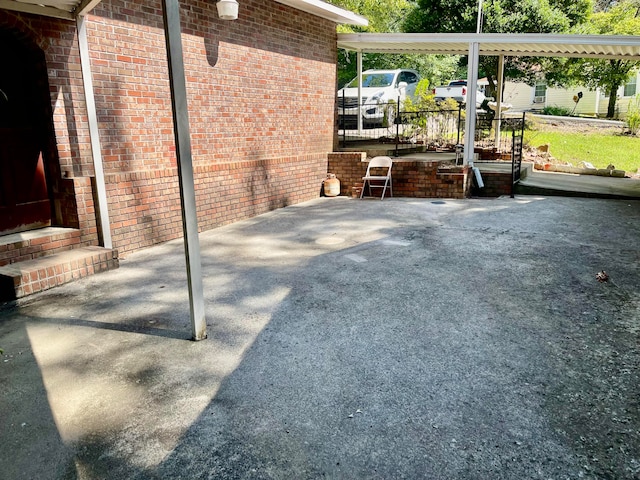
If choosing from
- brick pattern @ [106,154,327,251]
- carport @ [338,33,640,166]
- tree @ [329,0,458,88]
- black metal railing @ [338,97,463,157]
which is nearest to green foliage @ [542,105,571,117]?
tree @ [329,0,458,88]

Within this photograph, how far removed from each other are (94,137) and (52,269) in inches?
62.0

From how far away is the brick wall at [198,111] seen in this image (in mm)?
5281

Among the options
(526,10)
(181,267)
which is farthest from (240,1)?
(526,10)

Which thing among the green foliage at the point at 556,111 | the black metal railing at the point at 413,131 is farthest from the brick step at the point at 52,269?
the green foliage at the point at 556,111

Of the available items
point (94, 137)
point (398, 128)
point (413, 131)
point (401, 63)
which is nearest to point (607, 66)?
point (401, 63)

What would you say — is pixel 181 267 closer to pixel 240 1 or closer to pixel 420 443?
pixel 420 443

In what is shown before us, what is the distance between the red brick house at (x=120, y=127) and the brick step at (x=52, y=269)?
0.04 ft

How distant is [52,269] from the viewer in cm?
465

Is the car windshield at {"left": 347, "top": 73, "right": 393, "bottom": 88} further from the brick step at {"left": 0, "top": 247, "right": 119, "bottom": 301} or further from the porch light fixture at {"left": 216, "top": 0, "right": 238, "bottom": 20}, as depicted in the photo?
the brick step at {"left": 0, "top": 247, "right": 119, "bottom": 301}

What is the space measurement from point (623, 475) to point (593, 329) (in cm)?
167

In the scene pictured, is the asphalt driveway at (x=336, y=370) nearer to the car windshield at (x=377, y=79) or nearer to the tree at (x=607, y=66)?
the car windshield at (x=377, y=79)

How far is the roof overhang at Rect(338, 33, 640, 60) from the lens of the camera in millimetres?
8758

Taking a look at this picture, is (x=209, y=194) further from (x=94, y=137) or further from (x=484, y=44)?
(x=484, y=44)

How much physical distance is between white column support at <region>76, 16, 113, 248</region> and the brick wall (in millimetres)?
96
